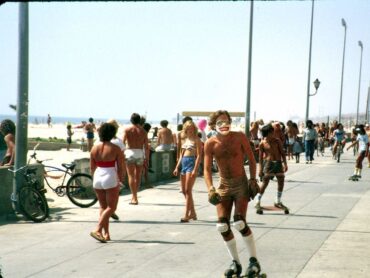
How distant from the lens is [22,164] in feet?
34.2

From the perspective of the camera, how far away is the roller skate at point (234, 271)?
19.6ft

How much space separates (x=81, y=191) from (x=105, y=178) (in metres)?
4.44

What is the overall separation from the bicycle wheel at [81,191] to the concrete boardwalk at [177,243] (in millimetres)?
183

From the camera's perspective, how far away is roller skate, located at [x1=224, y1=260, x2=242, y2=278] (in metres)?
5.98

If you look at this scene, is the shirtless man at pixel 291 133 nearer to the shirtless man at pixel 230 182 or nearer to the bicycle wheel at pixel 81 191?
the bicycle wheel at pixel 81 191

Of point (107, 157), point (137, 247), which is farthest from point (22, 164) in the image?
point (137, 247)

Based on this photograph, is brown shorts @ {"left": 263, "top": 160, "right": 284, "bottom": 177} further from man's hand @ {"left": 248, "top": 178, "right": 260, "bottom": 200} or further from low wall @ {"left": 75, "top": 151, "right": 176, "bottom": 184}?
low wall @ {"left": 75, "top": 151, "right": 176, "bottom": 184}

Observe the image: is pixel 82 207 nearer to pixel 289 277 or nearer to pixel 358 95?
pixel 289 277

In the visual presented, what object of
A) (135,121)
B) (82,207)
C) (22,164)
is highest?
(135,121)

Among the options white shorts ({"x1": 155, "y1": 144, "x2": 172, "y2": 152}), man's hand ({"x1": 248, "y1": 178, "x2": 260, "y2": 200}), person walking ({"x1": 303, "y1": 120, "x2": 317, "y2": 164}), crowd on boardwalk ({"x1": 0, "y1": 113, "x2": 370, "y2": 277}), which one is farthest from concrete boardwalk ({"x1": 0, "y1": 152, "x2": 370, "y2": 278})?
person walking ({"x1": 303, "y1": 120, "x2": 317, "y2": 164})

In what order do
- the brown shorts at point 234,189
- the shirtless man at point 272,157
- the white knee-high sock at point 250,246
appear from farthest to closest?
the shirtless man at point 272,157
the brown shorts at point 234,189
the white knee-high sock at point 250,246

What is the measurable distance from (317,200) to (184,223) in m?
4.34

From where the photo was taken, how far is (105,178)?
8.17m

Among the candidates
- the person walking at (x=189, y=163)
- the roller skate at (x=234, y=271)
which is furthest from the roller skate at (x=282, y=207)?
the roller skate at (x=234, y=271)
